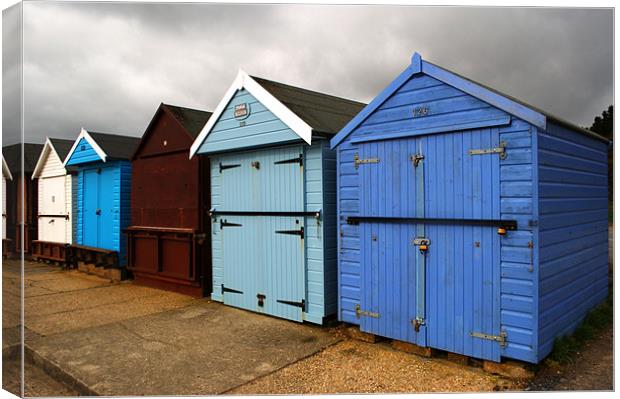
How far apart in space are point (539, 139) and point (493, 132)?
1.36 feet

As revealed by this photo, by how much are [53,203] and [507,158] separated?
11.6m

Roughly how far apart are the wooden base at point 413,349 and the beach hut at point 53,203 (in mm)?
9480

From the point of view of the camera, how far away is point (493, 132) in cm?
452

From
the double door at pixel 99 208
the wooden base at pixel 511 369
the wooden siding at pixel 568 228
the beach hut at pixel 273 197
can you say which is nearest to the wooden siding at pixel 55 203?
the double door at pixel 99 208

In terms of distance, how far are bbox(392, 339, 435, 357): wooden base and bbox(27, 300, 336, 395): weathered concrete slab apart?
0.81 metres

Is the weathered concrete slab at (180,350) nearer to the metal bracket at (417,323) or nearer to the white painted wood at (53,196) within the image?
the metal bracket at (417,323)

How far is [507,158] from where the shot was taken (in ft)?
14.5

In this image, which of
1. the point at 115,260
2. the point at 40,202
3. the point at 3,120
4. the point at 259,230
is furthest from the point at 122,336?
the point at 40,202

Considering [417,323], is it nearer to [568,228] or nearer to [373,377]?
[373,377]

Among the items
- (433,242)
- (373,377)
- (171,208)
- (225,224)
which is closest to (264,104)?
(225,224)

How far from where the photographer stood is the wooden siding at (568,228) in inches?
174

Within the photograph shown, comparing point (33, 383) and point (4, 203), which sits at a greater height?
point (4, 203)

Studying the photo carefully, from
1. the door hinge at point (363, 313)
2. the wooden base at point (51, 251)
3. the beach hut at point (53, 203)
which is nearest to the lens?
the door hinge at point (363, 313)

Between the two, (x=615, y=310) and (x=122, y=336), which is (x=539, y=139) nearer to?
(x=615, y=310)
